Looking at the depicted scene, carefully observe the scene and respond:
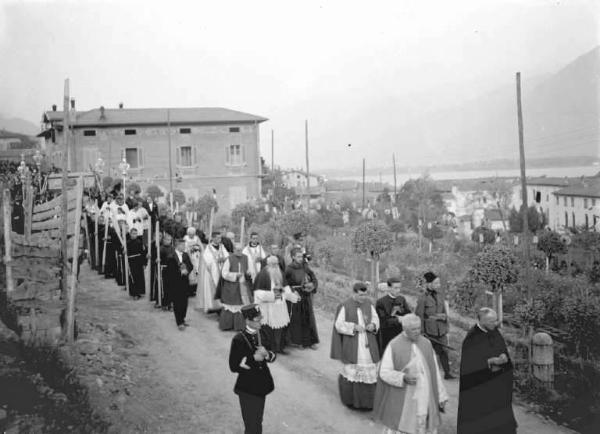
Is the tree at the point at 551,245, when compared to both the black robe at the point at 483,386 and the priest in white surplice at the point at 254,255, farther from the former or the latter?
the black robe at the point at 483,386

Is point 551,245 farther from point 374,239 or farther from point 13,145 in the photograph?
point 13,145

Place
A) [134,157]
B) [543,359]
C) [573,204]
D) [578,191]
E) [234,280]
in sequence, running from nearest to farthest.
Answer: [543,359] < [234,280] < [134,157] < [578,191] < [573,204]

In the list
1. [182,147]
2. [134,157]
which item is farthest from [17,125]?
[182,147]

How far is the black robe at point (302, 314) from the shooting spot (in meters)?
9.39

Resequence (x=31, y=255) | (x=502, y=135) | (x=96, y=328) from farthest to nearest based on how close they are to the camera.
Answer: (x=502, y=135) < (x=96, y=328) < (x=31, y=255)

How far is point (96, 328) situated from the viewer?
9.43m

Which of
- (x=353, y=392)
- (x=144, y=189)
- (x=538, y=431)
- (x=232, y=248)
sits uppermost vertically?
(x=144, y=189)

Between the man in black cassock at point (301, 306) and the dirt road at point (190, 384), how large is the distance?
22 cm

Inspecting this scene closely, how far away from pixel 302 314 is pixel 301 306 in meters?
0.13

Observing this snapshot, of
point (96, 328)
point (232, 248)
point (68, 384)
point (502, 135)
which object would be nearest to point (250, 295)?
point (232, 248)

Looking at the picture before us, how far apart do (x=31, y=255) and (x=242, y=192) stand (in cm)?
2890

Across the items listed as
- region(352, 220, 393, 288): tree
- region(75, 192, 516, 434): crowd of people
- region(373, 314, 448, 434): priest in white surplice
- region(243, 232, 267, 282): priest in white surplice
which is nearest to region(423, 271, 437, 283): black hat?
region(75, 192, 516, 434): crowd of people

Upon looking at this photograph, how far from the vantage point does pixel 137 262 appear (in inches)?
477

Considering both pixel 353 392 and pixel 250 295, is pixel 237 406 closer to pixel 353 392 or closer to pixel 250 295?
pixel 353 392
